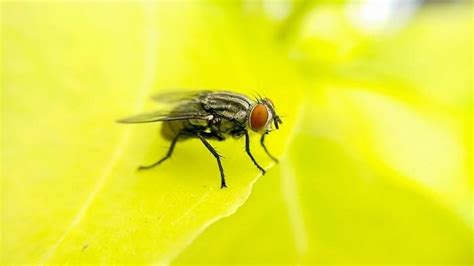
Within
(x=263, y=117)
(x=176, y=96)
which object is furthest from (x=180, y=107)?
(x=263, y=117)

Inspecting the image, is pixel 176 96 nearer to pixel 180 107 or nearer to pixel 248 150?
pixel 180 107

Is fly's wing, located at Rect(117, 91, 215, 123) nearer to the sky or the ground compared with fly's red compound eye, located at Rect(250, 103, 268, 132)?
nearer to the ground

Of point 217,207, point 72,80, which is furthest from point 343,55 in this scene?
point 217,207

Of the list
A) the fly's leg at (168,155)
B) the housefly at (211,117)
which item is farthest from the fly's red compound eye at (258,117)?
the fly's leg at (168,155)

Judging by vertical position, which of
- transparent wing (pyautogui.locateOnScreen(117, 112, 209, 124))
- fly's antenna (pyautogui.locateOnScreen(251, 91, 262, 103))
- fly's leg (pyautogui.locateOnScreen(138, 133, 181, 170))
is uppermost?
fly's antenna (pyautogui.locateOnScreen(251, 91, 262, 103))

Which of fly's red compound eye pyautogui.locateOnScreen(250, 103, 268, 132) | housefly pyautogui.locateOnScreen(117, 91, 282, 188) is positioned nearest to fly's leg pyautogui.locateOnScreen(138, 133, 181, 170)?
housefly pyautogui.locateOnScreen(117, 91, 282, 188)

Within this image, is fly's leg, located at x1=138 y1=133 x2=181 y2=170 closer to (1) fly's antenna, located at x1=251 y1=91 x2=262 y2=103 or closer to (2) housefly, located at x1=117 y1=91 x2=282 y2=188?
(2) housefly, located at x1=117 y1=91 x2=282 y2=188

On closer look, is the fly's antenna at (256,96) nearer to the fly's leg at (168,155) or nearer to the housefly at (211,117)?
the housefly at (211,117)
